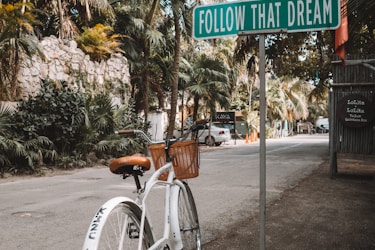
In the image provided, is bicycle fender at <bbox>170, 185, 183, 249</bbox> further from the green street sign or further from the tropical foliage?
the tropical foliage

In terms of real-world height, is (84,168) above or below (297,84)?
below

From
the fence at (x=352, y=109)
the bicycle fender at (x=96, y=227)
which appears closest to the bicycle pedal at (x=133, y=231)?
the bicycle fender at (x=96, y=227)

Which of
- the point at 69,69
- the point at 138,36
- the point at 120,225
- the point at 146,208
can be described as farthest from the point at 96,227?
the point at 138,36

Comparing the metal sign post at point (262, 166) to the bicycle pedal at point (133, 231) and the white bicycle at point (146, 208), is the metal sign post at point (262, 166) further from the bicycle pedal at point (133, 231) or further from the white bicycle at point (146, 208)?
the bicycle pedal at point (133, 231)

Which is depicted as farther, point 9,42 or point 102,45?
point 102,45

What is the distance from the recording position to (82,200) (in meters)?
6.91

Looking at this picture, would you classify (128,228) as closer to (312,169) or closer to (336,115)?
(336,115)

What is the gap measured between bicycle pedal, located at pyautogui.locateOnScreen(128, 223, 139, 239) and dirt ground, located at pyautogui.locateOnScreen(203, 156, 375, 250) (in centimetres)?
176

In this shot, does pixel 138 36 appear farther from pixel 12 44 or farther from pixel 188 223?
pixel 188 223

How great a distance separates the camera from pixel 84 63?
1555cm

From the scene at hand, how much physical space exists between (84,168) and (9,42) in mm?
4129

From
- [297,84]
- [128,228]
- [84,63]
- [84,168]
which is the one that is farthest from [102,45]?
[297,84]

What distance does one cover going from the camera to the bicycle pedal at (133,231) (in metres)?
2.59

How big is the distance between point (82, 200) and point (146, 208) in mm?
4326
